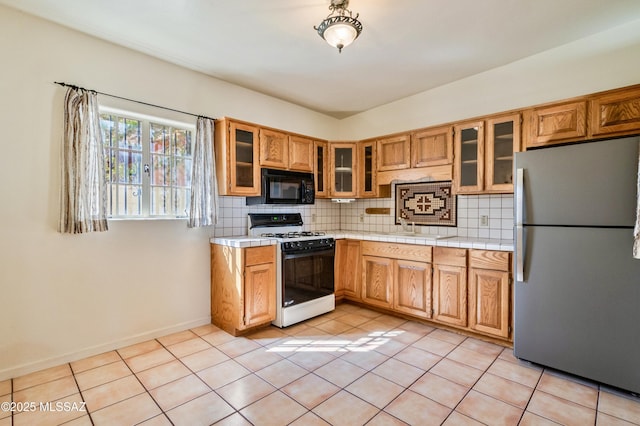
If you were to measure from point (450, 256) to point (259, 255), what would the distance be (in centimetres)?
195

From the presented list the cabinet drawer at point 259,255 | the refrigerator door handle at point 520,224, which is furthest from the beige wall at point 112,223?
the refrigerator door handle at point 520,224

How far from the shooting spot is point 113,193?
9.02 ft

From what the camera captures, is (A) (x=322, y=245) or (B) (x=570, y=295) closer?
(B) (x=570, y=295)

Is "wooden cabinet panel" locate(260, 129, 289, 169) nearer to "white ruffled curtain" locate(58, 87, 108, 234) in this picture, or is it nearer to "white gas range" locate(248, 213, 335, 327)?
"white gas range" locate(248, 213, 335, 327)

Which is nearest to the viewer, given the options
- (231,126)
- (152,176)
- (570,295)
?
(570,295)

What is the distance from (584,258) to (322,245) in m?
2.37

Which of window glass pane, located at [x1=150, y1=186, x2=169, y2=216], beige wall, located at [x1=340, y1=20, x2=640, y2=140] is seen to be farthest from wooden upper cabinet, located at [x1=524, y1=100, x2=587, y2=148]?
window glass pane, located at [x1=150, y1=186, x2=169, y2=216]

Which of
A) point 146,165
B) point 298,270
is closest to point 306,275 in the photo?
point 298,270

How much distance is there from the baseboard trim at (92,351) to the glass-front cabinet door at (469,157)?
317cm

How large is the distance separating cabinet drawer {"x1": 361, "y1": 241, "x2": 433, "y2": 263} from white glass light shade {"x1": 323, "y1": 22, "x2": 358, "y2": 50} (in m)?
2.15

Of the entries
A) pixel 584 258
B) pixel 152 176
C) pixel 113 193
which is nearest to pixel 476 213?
pixel 584 258

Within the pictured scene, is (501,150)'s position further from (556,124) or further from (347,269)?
(347,269)

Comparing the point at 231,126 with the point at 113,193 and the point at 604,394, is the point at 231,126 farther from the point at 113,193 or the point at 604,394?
the point at 604,394

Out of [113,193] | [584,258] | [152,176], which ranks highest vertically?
[152,176]
